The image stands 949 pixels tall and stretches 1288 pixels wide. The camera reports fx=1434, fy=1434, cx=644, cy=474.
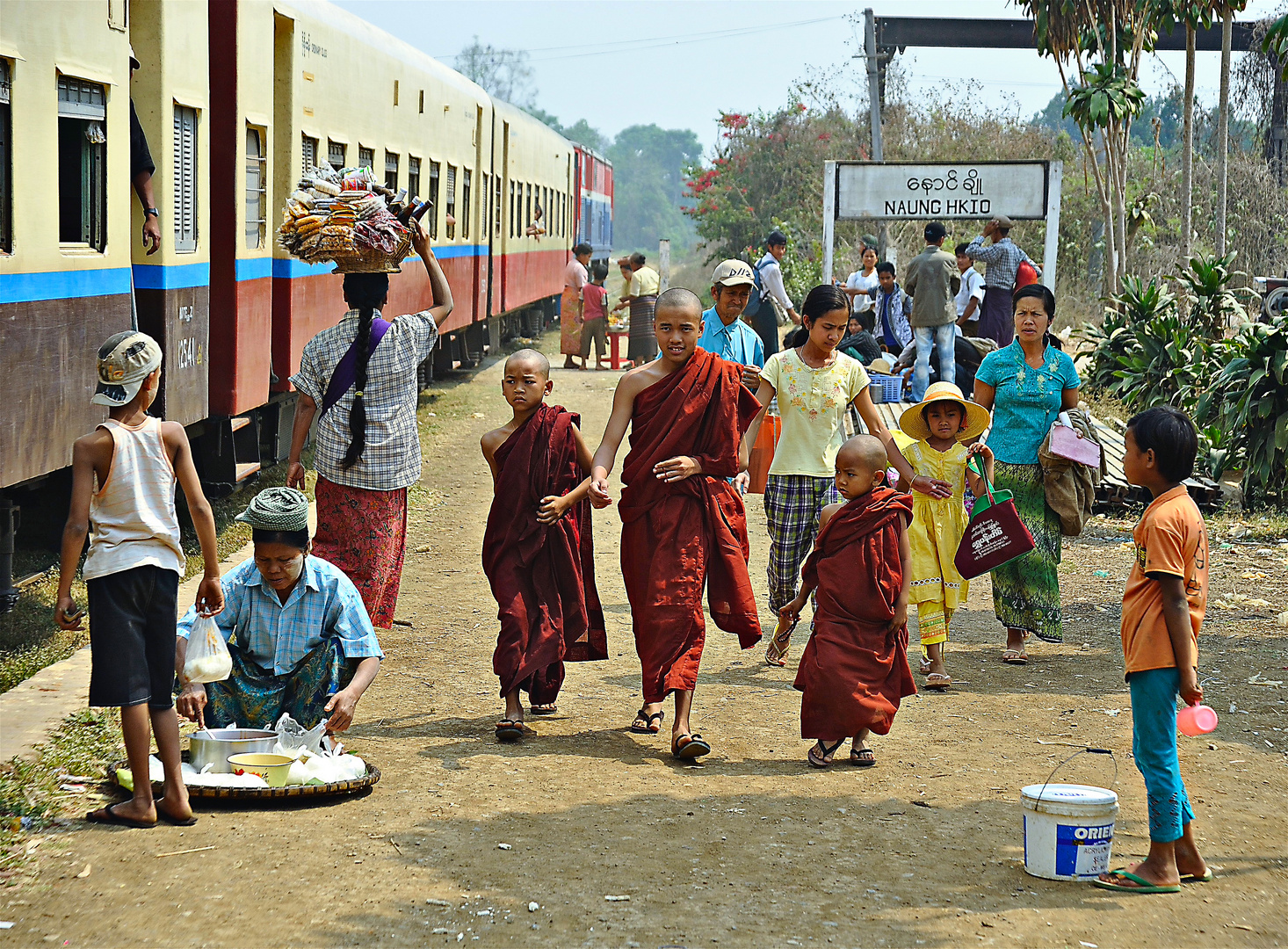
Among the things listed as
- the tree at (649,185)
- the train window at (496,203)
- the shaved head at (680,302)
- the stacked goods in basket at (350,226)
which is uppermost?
the tree at (649,185)

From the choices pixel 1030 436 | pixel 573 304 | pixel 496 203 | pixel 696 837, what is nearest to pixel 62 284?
pixel 696 837

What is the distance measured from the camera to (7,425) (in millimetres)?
6078

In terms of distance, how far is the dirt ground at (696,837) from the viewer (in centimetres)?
366

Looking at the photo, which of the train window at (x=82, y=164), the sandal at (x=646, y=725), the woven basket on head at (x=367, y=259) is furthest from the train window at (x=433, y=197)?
the sandal at (x=646, y=725)

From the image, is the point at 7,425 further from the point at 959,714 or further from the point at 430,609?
the point at 959,714

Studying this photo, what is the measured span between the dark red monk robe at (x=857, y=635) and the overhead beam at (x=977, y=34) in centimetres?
2054

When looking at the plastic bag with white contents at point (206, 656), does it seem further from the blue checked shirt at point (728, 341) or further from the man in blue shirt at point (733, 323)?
the blue checked shirt at point (728, 341)

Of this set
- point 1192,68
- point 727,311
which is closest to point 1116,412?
point 1192,68

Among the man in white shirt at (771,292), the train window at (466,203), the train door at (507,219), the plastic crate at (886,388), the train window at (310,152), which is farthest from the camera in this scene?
the train door at (507,219)

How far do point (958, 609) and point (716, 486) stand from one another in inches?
123

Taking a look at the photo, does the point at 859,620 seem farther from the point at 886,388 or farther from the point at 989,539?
the point at 886,388

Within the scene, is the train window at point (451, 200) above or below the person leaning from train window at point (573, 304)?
above

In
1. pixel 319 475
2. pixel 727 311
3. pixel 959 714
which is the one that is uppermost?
pixel 727 311

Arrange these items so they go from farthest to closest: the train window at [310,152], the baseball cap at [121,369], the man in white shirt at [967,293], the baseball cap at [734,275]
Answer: the man in white shirt at [967,293] → the train window at [310,152] → the baseball cap at [734,275] → the baseball cap at [121,369]
